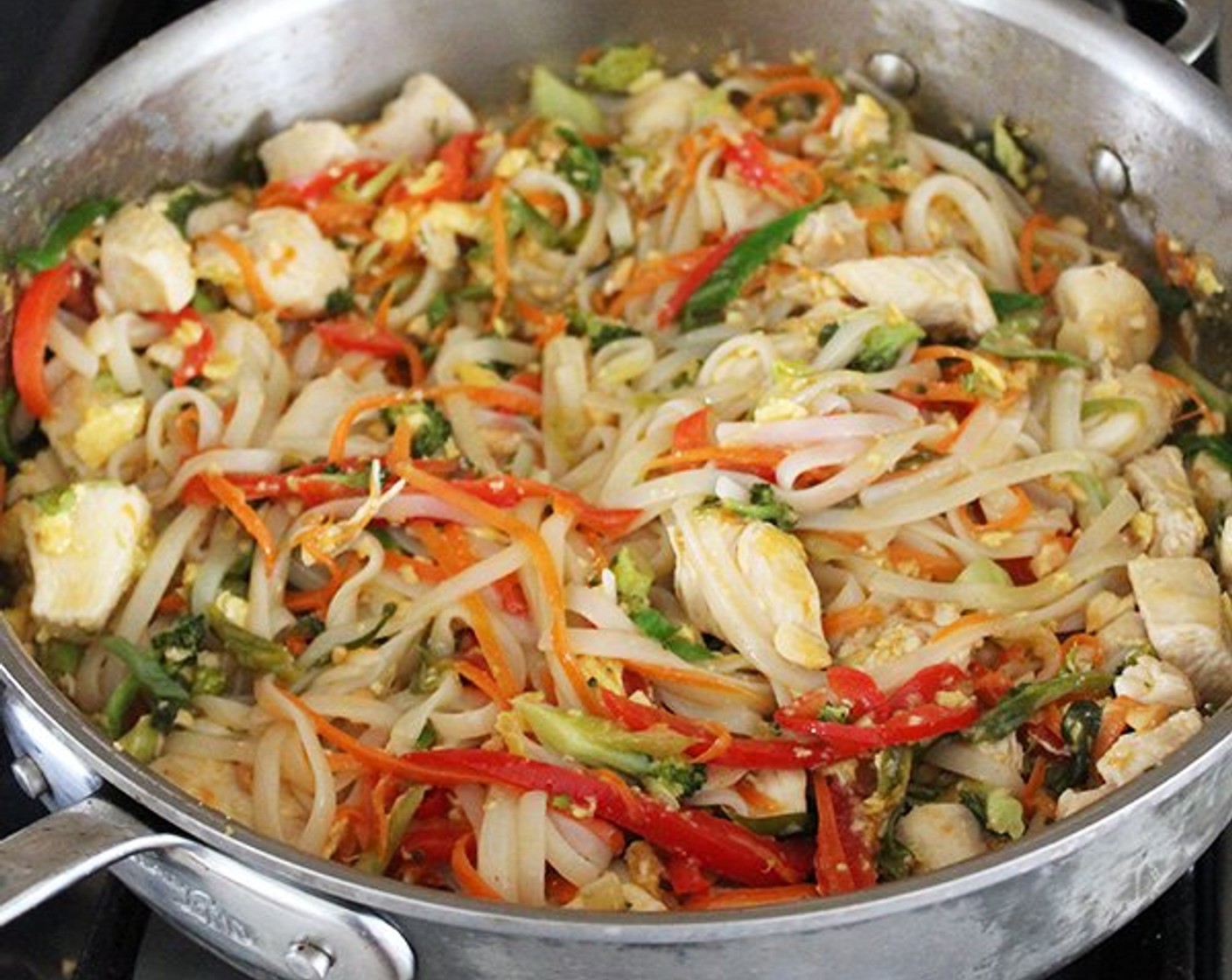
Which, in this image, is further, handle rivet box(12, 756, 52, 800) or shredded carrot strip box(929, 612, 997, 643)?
shredded carrot strip box(929, 612, 997, 643)

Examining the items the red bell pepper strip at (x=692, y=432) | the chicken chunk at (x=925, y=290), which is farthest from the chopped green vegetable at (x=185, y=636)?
the chicken chunk at (x=925, y=290)

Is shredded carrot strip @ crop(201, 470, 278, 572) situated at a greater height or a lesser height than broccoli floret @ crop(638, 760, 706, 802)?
greater

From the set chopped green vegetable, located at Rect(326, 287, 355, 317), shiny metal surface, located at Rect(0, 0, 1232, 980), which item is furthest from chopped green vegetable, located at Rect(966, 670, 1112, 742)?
chopped green vegetable, located at Rect(326, 287, 355, 317)

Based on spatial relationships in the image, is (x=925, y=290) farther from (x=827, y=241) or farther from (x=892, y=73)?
(x=892, y=73)

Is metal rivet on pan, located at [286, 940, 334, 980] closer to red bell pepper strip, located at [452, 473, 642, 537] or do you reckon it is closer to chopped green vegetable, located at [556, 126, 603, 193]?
red bell pepper strip, located at [452, 473, 642, 537]

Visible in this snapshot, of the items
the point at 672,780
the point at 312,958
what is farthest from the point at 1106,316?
the point at 312,958

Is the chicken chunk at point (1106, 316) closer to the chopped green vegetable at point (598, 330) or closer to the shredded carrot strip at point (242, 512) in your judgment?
the chopped green vegetable at point (598, 330)

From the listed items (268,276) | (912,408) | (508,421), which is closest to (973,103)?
(912,408)
